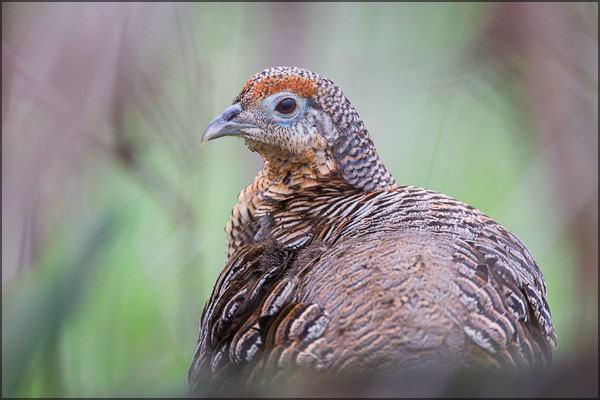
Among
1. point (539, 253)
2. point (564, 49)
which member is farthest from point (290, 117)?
point (539, 253)

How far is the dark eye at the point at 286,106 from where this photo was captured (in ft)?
10.6

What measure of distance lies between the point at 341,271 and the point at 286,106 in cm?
123

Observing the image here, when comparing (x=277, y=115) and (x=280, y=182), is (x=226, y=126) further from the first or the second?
A: (x=280, y=182)

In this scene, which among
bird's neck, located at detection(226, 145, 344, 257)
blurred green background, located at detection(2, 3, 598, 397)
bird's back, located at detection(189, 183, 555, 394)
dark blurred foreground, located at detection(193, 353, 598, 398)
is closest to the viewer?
dark blurred foreground, located at detection(193, 353, 598, 398)

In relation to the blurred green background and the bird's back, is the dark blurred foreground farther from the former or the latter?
the bird's back

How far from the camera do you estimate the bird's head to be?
3.23 meters

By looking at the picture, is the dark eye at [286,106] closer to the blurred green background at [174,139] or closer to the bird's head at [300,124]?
the bird's head at [300,124]

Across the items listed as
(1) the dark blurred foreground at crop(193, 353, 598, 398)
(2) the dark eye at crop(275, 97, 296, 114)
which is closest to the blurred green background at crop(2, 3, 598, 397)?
(1) the dark blurred foreground at crop(193, 353, 598, 398)

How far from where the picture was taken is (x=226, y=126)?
3.20m

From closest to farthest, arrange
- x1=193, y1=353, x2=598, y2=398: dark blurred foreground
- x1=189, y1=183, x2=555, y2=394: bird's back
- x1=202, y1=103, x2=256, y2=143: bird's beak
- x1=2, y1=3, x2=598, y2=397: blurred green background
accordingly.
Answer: x1=193, y1=353, x2=598, y2=398: dark blurred foreground, x1=2, y1=3, x2=598, y2=397: blurred green background, x1=189, y1=183, x2=555, y2=394: bird's back, x1=202, y1=103, x2=256, y2=143: bird's beak

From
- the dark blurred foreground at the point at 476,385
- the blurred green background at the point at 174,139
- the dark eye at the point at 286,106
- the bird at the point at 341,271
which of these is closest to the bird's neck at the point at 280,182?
the bird at the point at 341,271

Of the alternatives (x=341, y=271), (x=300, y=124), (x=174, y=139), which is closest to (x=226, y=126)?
(x=300, y=124)

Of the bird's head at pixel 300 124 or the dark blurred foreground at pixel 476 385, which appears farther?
the bird's head at pixel 300 124

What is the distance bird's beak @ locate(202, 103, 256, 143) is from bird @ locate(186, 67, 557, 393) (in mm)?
10
